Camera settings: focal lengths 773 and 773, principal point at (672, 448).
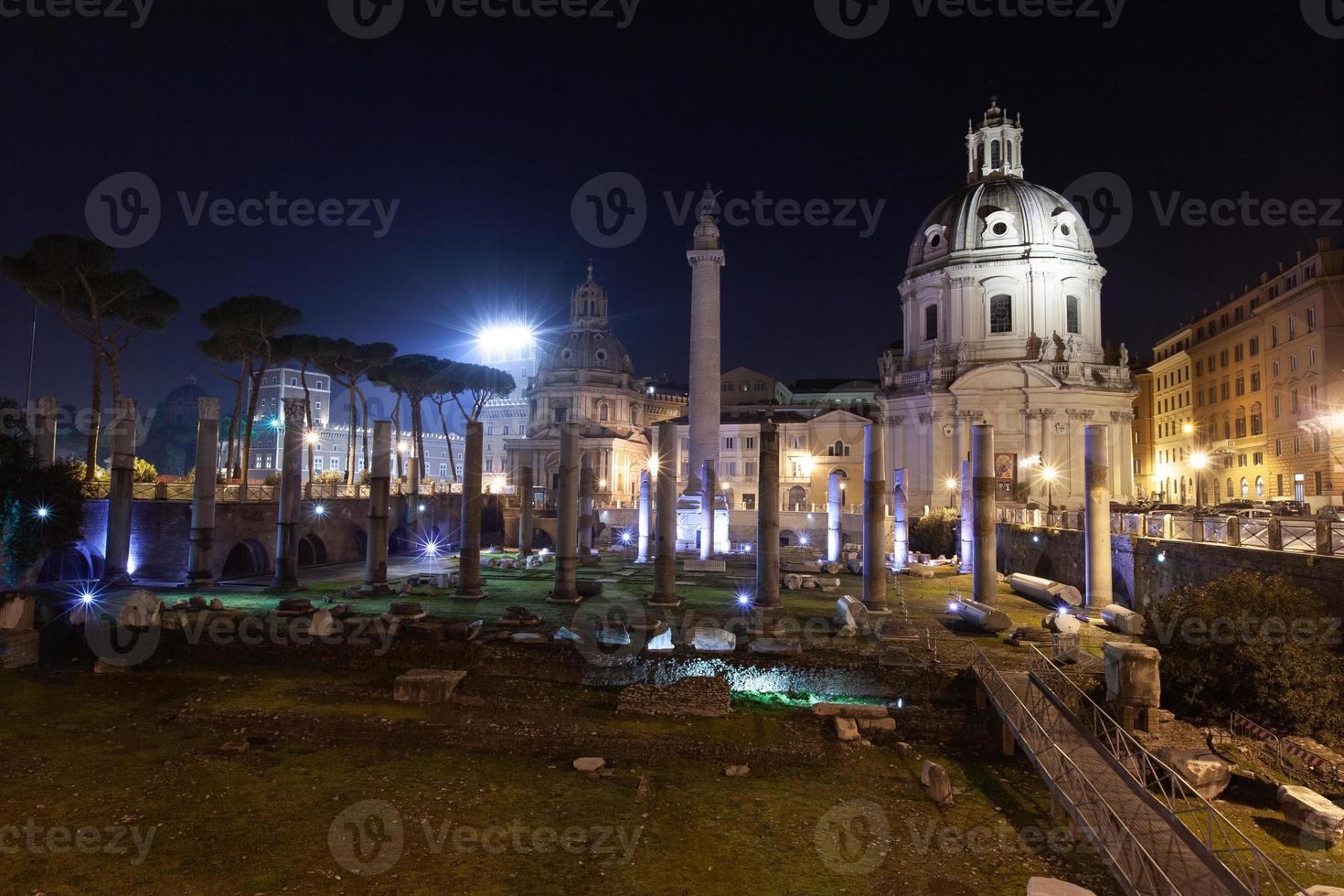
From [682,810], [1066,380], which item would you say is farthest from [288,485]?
[1066,380]

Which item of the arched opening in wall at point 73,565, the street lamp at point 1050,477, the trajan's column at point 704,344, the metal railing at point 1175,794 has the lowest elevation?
the metal railing at point 1175,794

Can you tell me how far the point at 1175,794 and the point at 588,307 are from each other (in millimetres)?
81157

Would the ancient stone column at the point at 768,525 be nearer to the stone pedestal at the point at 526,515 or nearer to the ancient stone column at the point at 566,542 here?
the ancient stone column at the point at 566,542

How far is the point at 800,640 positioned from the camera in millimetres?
15891

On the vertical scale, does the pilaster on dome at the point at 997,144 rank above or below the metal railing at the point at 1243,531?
above

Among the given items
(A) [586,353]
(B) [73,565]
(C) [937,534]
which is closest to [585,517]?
(C) [937,534]

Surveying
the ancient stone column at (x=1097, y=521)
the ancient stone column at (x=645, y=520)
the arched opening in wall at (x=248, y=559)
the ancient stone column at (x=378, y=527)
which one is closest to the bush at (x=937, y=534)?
the ancient stone column at (x=645, y=520)

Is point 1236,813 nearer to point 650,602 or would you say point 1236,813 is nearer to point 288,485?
point 650,602

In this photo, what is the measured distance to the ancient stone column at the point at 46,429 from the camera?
24.0 meters

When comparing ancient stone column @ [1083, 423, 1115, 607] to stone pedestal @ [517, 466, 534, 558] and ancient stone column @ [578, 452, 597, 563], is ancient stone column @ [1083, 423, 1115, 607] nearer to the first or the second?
ancient stone column @ [578, 452, 597, 563]

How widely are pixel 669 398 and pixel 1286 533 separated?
3108 inches

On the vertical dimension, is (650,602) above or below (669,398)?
below

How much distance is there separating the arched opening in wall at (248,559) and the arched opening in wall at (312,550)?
3.30 m

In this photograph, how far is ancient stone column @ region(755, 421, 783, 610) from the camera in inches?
727
